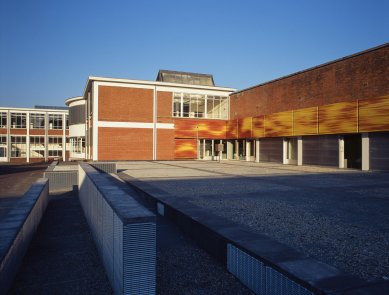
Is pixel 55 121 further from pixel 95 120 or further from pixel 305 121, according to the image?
pixel 305 121

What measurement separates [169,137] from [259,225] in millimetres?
30695

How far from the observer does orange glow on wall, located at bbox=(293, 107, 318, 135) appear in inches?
1023

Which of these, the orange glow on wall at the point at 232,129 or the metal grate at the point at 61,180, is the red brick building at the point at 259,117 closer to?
the orange glow on wall at the point at 232,129

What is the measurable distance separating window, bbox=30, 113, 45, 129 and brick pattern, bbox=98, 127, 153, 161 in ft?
110

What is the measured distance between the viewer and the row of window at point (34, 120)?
57125mm

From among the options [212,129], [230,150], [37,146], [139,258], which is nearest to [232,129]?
[212,129]

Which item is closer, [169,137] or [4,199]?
[4,199]

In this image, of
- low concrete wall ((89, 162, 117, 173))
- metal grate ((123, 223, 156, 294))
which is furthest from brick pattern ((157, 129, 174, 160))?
metal grate ((123, 223, 156, 294))

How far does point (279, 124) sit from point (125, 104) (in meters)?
16.8

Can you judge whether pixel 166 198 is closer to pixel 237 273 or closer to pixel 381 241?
pixel 237 273

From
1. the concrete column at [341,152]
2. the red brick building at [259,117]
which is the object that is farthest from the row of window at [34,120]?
the concrete column at [341,152]

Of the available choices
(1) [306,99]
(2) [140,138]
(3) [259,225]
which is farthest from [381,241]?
(2) [140,138]

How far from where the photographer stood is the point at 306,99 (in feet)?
89.3

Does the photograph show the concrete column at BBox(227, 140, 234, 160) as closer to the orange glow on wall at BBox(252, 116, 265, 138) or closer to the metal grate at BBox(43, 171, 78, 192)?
the orange glow on wall at BBox(252, 116, 265, 138)
